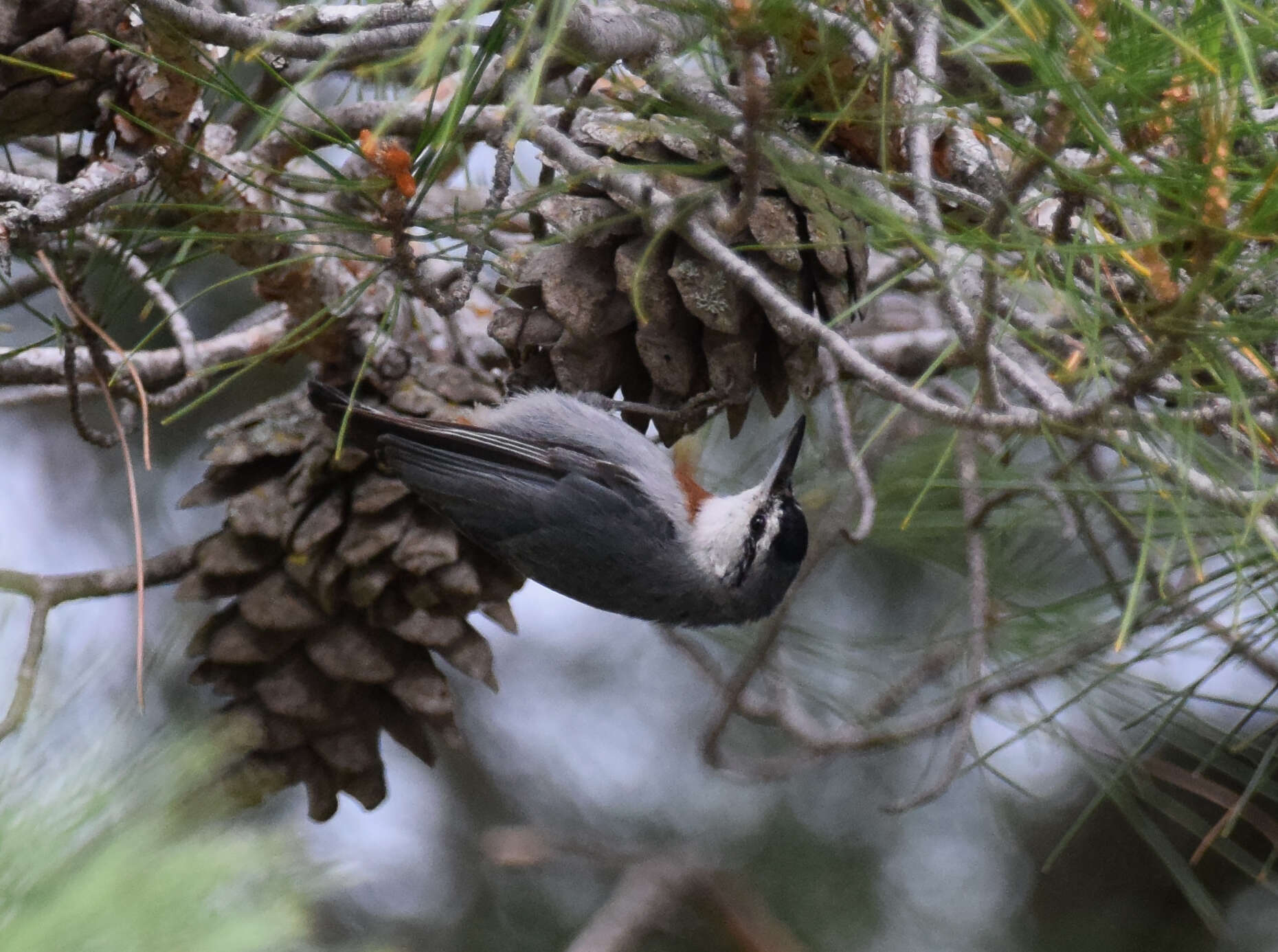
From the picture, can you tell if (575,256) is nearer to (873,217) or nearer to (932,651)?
(873,217)

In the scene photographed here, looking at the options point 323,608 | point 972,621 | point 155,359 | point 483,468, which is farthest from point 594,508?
point 155,359

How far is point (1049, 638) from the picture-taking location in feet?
5.60

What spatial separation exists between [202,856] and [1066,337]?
0.90m

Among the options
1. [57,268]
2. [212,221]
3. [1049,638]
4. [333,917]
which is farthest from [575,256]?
[333,917]

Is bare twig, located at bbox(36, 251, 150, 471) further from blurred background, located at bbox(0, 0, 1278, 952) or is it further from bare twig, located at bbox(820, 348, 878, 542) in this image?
bare twig, located at bbox(820, 348, 878, 542)

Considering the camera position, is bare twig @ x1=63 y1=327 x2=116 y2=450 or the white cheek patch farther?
the white cheek patch

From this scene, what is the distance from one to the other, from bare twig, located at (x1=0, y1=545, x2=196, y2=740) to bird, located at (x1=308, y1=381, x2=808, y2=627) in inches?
12.0

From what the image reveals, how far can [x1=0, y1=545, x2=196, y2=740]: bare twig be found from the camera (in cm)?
116

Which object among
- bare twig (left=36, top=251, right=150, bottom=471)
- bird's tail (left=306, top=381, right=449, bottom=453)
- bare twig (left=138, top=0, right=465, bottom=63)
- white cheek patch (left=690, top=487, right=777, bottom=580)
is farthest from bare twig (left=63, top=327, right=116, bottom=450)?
white cheek patch (left=690, top=487, right=777, bottom=580)

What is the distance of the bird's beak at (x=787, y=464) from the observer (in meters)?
1.78

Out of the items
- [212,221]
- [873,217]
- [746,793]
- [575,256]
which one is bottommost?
[746,793]

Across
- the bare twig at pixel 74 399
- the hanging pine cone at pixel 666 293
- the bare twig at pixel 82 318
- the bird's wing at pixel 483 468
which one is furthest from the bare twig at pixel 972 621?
the bare twig at pixel 74 399

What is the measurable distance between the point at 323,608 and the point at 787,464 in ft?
2.32

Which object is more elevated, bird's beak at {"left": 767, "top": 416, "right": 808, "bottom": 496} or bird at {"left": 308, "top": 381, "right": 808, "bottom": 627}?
bird's beak at {"left": 767, "top": 416, "right": 808, "bottom": 496}
